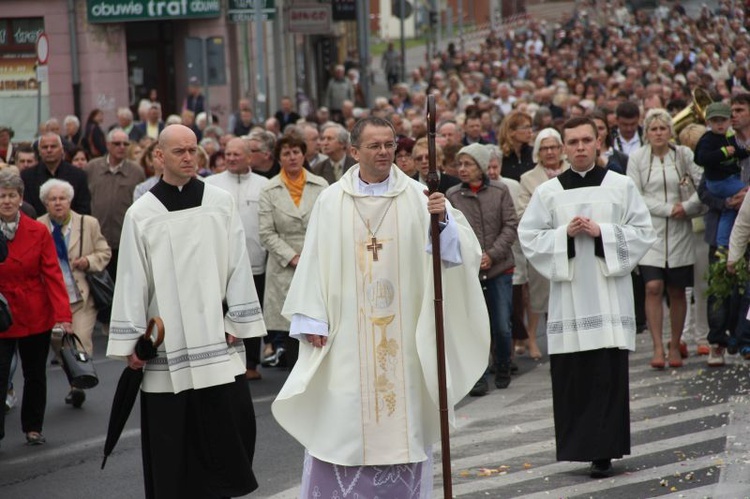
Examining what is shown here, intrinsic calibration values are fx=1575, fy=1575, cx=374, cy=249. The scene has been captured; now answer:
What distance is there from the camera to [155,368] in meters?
8.06

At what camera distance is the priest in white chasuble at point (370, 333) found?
7336 millimetres

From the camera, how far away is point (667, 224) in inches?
491

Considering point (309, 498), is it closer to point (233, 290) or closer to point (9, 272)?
point (233, 290)

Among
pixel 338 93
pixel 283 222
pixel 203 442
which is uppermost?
pixel 338 93

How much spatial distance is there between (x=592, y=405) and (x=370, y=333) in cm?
217

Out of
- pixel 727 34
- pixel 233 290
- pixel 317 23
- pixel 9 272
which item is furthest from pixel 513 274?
pixel 727 34

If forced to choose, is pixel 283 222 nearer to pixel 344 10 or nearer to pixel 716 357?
pixel 716 357

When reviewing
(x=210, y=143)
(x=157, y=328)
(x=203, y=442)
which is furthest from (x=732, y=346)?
(x=210, y=143)

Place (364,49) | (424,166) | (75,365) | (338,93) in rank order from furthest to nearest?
1. (364,49)
2. (338,93)
3. (424,166)
4. (75,365)

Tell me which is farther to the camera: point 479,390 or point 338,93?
point 338,93

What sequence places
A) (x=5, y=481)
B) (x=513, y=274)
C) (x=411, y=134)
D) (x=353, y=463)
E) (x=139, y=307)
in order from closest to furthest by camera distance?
1. (x=353, y=463)
2. (x=139, y=307)
3. (x=5, y=481)
4. (x=513, y=274)
5. (x=411, y=134)

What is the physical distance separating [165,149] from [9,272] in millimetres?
3028

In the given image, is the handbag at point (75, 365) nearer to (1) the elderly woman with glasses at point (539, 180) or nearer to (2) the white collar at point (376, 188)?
(2) the white collar at point (376, 188)

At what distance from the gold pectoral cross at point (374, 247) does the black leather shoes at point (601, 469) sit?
7.72ft
